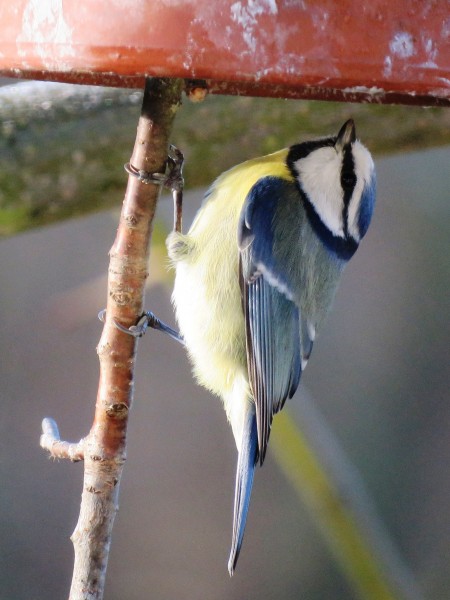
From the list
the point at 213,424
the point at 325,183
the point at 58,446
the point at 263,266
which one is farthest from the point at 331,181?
the point at 213,424

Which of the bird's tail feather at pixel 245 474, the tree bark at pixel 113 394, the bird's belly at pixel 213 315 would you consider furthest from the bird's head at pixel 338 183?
the tree bark at pixel 113 394

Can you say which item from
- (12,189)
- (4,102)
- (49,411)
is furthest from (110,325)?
(49,411)

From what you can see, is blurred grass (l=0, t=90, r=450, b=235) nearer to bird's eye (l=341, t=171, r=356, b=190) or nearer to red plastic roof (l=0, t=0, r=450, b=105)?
bird's eye (l=341, t=171, r=356, b=190)

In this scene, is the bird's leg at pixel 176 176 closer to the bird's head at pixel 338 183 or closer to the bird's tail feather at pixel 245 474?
the bird's head at pixel 338 183

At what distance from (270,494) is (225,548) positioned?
0.22 m

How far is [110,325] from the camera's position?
111 cm

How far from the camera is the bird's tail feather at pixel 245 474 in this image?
1.47 m

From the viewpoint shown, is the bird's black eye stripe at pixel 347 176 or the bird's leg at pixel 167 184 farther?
the bird's black eye stripe at pixel 347 176

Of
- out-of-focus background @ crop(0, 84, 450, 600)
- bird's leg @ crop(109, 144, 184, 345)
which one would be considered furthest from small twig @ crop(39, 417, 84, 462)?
out-of-focus background @ crop(0, 84, 450, 600)

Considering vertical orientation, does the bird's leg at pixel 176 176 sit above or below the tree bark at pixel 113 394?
above

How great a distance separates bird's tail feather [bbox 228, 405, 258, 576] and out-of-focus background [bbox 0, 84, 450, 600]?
1.29 meters

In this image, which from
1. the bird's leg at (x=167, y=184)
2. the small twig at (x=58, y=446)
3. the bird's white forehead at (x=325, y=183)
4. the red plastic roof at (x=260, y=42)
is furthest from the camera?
the bird's white forehead at (x=325, y=183)

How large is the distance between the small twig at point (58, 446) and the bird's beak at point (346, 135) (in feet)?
1.90

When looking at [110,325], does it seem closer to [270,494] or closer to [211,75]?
[211,75]
